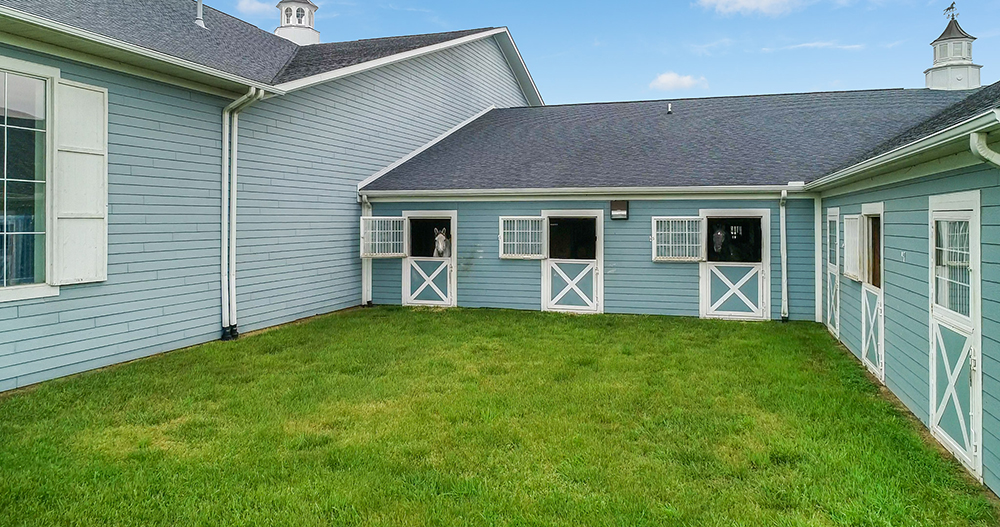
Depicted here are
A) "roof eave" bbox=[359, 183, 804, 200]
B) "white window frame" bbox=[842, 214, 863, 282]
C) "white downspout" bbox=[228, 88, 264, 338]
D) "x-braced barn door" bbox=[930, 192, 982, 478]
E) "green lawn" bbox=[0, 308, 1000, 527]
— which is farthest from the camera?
"roof eave" bbox=[359, 183, 804, 200]

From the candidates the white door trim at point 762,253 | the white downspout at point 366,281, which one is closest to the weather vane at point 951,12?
the white door trim at point 762,253

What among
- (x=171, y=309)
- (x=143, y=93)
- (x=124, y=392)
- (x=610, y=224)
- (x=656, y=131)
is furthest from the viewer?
(x=656, y=131)

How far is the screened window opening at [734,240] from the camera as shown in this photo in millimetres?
9117

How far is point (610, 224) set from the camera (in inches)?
375

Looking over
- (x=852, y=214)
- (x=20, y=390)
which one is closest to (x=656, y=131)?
(x=852, y=214)

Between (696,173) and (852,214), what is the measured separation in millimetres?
3031

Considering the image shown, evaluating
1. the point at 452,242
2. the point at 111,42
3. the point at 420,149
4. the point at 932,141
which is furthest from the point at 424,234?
the point at 932,141

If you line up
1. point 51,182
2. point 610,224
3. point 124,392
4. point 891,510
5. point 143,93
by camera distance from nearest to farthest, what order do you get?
point 891,510 → point 124,392 → point 51,182 → point 143,93 → point 610,224

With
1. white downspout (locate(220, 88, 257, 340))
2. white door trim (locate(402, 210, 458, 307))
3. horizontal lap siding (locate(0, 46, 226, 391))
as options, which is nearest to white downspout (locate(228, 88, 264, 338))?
white downspout (locate(220, 88, 257, 340))

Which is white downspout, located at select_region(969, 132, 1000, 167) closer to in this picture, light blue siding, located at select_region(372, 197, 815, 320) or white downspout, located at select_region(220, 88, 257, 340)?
light blue siding, located at select_region(372, 197, 815, 320)

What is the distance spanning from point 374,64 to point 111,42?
4863mm

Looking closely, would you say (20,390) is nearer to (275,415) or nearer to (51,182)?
(51,182)

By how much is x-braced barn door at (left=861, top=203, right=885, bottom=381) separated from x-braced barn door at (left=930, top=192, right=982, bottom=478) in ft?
4.56

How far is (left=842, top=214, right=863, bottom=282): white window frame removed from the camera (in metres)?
6.10
